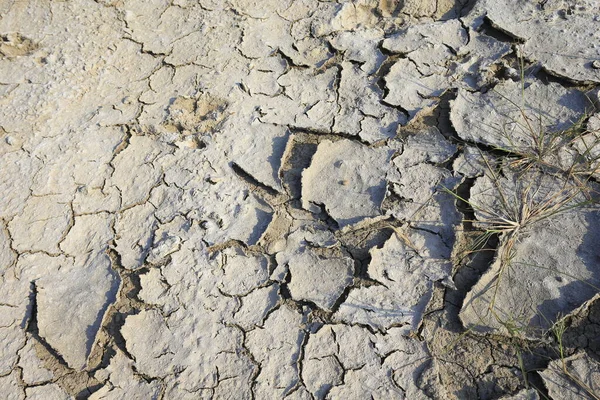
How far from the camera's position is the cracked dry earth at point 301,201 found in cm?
181

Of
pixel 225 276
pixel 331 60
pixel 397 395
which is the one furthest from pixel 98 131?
pixel 397 395

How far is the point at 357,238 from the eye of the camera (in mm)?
2037

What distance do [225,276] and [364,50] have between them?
1.39m

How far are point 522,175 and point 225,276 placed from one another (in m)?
1.32

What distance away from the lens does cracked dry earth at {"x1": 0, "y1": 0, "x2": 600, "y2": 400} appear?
1.81 metres

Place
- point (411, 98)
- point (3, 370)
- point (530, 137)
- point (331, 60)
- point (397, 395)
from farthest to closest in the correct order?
point (331, 60)
point (411, 98)
point (530, 137)
point (3, 370)
point (397, 395)

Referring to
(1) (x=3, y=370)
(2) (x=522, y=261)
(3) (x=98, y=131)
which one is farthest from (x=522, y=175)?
(1) (x=3, y=370)

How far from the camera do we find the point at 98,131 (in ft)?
7.93

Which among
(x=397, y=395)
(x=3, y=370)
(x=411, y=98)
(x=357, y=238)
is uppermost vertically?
(x=411, y=98)

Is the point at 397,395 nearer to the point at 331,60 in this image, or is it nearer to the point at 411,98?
the point at 411,98

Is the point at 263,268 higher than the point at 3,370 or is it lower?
higher

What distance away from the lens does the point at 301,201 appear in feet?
6.98

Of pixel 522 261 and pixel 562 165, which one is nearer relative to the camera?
pixel 522 261

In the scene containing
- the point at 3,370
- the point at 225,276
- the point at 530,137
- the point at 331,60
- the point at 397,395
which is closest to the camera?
the point at 397,395
